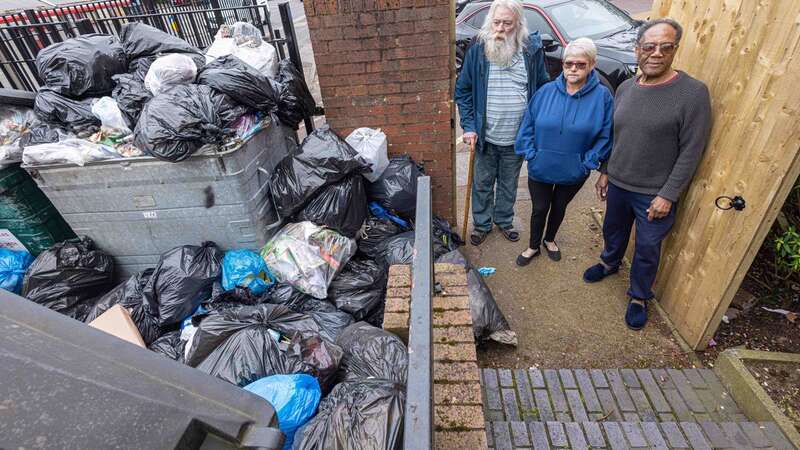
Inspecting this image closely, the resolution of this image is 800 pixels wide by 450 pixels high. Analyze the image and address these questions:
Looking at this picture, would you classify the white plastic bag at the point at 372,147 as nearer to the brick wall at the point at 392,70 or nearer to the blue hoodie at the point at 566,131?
the brick wall at the point at 392,70

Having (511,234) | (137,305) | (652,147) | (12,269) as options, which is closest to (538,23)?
(511,234)

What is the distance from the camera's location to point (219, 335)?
2.15 m

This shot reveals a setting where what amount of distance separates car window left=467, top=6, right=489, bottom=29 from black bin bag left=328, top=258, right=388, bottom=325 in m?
6.07

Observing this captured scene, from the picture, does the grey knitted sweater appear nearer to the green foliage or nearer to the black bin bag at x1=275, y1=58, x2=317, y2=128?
the green foliage

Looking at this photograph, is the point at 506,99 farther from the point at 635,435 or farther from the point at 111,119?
the point at 111,119

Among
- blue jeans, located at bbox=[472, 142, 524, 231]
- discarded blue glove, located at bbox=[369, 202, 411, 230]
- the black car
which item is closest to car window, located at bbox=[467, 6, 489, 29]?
the black car

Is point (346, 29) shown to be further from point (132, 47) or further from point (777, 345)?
point (777, 345)

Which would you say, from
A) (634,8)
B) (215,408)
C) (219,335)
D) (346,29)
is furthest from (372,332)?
(634,8)

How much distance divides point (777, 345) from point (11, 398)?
3601 mm

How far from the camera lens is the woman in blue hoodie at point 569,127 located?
2.56m

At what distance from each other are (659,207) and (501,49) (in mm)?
1517

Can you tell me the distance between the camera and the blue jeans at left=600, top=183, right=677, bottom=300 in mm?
2508

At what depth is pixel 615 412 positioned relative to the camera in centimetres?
216

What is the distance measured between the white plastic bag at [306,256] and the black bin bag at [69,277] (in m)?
1.25
